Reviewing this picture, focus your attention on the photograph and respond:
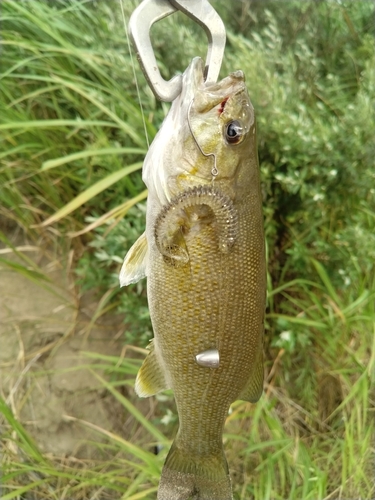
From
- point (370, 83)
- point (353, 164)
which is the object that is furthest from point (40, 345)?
point (370, 83)

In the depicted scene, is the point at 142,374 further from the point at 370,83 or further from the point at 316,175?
the point at 370,83

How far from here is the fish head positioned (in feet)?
3.33

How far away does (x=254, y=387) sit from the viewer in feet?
→ 3.96

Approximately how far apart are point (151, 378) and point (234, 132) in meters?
0.72

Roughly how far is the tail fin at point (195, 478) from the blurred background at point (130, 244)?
50 cm

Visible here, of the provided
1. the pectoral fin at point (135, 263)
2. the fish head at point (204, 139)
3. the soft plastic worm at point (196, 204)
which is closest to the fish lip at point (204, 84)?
the fish head at point (204, 139)

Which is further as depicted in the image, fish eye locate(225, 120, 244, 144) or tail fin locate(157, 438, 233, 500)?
tail fin locate(157, 438, 233, 500)

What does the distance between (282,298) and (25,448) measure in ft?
→ 4.31

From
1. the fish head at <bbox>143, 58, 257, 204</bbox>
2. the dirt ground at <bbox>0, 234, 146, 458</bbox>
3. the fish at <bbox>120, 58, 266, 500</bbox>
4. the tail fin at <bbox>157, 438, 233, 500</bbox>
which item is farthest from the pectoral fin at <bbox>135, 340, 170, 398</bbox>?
the dirt ground at <bbox>0, 234, 146, 458</bbox>

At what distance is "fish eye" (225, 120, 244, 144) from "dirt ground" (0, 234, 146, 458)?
1330 millimetres

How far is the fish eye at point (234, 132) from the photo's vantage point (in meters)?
1.03

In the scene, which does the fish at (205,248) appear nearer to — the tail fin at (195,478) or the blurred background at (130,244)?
the tail fin at (195,478)

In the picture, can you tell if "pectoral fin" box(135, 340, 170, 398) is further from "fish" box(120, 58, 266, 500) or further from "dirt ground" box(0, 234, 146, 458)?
"dirt ground" box(0, 234, 146, 458)

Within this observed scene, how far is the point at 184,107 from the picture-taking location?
40.2 inches
